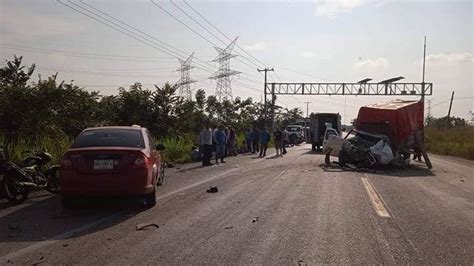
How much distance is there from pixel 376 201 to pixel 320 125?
2772cm

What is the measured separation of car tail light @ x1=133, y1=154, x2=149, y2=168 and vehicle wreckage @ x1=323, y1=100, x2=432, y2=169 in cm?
1329

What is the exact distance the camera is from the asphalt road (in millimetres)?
6434

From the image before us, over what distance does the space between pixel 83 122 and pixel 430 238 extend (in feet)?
47.7

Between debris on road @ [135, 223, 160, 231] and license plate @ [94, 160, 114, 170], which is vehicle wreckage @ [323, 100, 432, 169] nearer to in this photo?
license plate @ [94, 160, 114, 170]

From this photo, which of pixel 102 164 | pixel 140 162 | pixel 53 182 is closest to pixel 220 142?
pixel 53 182

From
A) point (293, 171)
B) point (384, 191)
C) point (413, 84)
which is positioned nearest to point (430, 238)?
point (384, 191)

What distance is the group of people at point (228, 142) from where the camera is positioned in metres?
22.4

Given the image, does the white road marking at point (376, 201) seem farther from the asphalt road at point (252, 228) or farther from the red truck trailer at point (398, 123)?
the red truck trailer at point (398, 123)

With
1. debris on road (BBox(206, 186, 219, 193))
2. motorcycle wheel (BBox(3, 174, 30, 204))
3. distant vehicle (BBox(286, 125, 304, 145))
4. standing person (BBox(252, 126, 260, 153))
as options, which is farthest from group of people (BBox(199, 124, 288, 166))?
distant vehicle (BBox(286, 125, 304, 145))

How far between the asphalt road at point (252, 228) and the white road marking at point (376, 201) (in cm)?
3

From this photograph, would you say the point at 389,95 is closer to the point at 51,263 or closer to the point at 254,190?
the point at 254,190

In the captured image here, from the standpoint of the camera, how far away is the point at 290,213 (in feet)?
31.3

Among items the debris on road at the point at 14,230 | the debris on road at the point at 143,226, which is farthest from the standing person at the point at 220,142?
the debris on road at the point at 14,230

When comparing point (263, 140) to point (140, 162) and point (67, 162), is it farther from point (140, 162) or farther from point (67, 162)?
point (67, 162)
